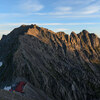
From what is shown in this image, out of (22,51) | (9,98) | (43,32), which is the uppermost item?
(43,32)

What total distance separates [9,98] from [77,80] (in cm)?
8550

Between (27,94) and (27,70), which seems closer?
(27,94)

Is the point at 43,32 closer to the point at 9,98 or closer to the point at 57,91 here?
the point at 57,91

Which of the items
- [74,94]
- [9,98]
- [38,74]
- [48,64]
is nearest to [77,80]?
A: [74,94]

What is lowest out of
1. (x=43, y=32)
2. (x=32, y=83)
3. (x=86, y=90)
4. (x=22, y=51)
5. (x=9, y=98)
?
(x=86, y=90)

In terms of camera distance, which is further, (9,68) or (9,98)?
(9,68)

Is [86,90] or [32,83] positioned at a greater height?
[32,83]

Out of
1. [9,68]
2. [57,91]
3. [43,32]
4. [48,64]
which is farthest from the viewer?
[43,32]

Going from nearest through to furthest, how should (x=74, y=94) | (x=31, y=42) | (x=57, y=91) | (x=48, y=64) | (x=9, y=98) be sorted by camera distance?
(x=9, y=98) → (x=57, y=91) → (x=74, y=94) → (x=48, y=64) → (x=31, y=42)

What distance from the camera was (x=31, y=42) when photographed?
365ft

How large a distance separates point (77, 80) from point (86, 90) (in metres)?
11.1

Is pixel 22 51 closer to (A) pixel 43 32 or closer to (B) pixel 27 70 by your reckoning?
(B) pixel 27 70

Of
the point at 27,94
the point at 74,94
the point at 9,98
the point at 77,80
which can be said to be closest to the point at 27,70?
the point at 27,94

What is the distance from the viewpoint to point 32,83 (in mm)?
73688
